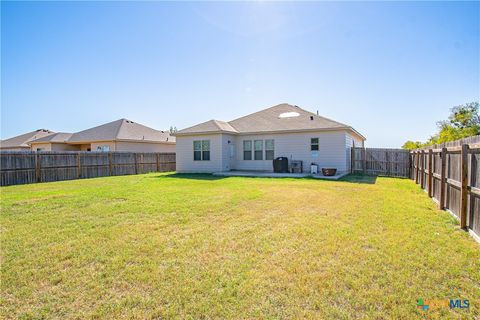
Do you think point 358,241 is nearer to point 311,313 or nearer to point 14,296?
point 311,313

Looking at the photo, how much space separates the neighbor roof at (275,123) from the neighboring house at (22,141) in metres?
22.4

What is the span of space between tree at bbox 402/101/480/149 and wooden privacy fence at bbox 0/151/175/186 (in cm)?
2693

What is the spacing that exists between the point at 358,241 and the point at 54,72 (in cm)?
1638

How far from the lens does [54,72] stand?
13492 millimetres

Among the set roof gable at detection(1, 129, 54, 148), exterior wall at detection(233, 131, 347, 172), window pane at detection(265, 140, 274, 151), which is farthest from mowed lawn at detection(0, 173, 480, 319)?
roof gable at detection(1, 129, 54, 148)

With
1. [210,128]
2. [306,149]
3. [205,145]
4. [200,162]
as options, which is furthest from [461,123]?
[200,162]

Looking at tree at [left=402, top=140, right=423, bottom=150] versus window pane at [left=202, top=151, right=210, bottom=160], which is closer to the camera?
window pane at [left=202, top=151, right=210, bottom=160]

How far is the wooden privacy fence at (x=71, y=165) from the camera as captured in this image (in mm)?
13141

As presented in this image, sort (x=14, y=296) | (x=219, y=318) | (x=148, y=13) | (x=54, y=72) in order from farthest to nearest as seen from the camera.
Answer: (x=54, y=72)
(x=148, y=13)
(x=14, y=296)
(x=219, y=318)

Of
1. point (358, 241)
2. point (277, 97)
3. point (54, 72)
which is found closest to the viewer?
point (358, 241)

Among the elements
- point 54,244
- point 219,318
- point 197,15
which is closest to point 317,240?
point 219,318

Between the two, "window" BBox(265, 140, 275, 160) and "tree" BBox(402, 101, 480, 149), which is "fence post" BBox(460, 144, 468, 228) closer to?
"window" BBox(265, 140, 275, 160)

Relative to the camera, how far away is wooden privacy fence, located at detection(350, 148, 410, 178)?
14.2 m

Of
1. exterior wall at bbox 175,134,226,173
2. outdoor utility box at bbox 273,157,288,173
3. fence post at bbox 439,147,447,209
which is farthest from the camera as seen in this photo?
exterior wall at bbox 175,134,226,173
